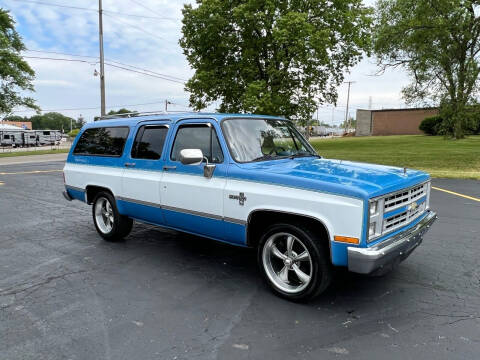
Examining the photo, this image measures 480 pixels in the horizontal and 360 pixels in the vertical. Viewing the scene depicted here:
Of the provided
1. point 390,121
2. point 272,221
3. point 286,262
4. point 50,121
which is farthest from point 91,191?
point 50,121

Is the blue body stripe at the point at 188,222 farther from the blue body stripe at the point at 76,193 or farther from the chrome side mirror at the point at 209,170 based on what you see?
the blue body stripe at the point at 76,193

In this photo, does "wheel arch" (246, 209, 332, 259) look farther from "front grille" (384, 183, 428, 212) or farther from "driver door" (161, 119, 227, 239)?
"front grille" (384, 183, 428, 212)

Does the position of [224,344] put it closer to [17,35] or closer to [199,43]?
[199,43]

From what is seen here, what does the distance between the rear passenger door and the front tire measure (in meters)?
1.73

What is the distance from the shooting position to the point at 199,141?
456 centimetres

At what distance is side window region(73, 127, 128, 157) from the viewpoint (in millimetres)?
5605

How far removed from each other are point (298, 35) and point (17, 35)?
32536mm

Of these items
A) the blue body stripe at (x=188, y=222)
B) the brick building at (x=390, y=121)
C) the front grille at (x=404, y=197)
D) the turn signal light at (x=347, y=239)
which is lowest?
the blue body stripe at (x=188, y=222)

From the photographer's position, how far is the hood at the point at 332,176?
331 centimetres

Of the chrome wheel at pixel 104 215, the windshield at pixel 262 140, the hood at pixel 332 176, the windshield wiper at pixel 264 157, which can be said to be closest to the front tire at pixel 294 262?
the hood at pixel 332 176

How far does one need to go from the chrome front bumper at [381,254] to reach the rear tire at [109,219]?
12.1 feet

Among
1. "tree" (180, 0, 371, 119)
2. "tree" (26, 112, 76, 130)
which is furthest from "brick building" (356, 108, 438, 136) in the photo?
"tree" (26, 112, 76, 130)

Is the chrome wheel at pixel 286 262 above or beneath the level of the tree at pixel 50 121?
beneath

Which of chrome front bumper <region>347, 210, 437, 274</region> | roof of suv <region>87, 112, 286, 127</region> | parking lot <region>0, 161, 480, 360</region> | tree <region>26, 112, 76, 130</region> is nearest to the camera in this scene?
parking lot <region>0, 161, 480, 360</region>
